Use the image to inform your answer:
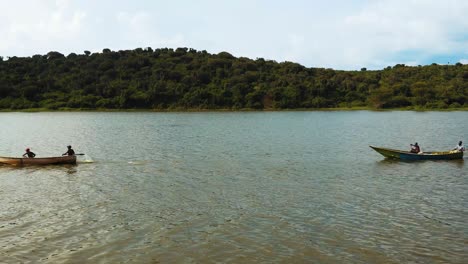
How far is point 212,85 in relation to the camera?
530 feet

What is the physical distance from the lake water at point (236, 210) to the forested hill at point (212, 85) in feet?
361

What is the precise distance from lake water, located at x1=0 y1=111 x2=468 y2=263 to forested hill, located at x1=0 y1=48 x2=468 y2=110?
110 meters

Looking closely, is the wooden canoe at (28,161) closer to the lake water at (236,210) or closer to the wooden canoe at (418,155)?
the lake water at (236,210)

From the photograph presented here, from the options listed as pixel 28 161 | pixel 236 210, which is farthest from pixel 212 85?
pixel 236 210

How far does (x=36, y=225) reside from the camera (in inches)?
734

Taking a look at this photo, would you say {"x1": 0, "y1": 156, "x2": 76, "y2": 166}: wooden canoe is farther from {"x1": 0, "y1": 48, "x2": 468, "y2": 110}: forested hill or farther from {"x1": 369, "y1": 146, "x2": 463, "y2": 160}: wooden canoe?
{"x1": 0, "y1": 48, "x2": 468, "y2": 110}: forested hill

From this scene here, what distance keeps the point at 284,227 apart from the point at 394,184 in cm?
1189

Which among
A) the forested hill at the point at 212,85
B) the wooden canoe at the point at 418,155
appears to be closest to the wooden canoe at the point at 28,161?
the wooden canoe at the point at 418,155

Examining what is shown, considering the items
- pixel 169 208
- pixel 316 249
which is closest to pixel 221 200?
pixel 169 208

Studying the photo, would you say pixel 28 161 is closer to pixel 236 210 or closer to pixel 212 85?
pixel 236 210

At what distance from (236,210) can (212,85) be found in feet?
467

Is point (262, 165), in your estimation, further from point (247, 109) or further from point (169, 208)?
point (247, 109)

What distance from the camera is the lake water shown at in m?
15.5

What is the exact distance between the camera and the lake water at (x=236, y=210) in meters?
15.5
